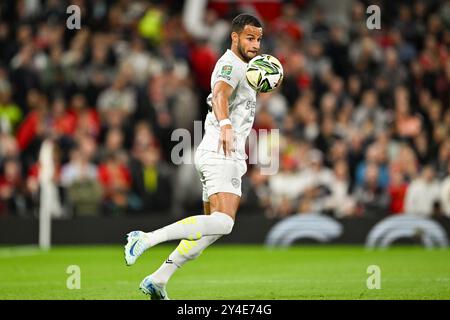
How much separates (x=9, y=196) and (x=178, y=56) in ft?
15.8

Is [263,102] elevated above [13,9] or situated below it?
below

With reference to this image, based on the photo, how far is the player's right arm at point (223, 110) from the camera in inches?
348

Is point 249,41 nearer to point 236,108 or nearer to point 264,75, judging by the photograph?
point 264,75

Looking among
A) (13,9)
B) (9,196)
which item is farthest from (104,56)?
(9,196)

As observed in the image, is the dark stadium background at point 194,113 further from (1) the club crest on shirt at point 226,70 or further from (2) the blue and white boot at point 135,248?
(2) the blue and white boot at point 135,248

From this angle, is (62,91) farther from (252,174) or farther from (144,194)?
(252,174)

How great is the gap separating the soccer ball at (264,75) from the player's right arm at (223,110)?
230mm

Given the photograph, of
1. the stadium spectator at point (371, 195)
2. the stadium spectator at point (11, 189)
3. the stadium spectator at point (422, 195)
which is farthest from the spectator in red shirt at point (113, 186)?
the stadium spectator at point (422, 195)

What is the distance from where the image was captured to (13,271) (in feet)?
43.0

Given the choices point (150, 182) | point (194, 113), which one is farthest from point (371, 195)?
point (150, 182)

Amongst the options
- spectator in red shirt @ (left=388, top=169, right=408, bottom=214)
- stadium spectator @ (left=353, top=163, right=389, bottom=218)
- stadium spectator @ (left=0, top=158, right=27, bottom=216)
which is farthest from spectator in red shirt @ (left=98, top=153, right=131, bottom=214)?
spectator in red shirt @ (left=388, top=169, right=408, bottom=214)

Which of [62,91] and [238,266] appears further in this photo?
[62,91]

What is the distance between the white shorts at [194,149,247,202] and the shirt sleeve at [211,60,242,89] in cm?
67

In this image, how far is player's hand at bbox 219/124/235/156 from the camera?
882 cm
